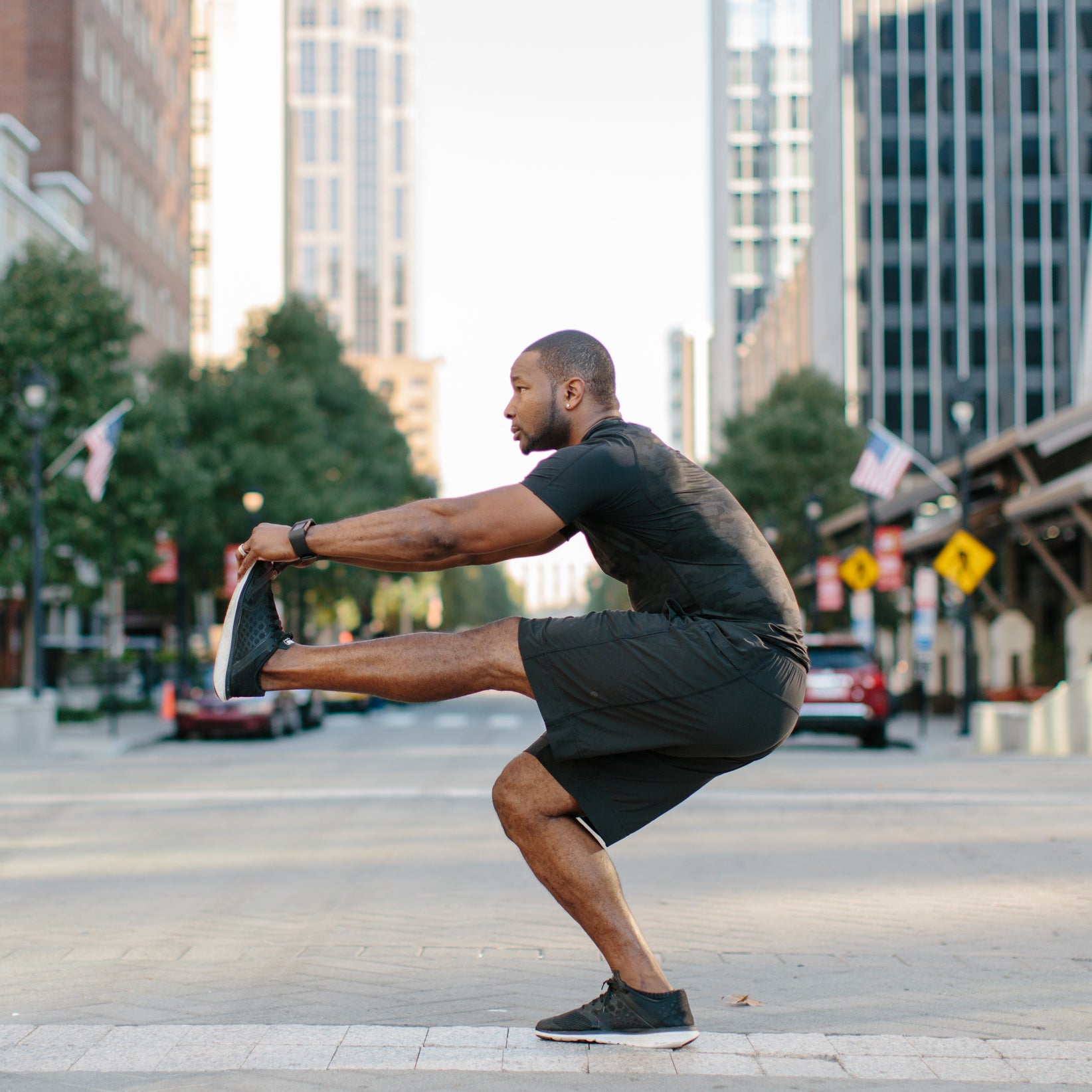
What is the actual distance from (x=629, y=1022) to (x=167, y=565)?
33.9 m

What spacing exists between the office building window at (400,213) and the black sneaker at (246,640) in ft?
621

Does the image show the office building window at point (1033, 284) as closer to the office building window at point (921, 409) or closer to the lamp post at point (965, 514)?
the office building window at point (921, 409)

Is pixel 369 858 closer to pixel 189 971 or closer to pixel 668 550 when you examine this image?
pixel 189 971

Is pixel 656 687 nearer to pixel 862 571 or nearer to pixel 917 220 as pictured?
pixel 862 571

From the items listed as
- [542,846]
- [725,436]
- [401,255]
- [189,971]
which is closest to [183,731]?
[189,971]

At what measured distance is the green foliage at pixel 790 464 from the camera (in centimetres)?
5353

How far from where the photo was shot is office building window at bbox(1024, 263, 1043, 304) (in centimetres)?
7900

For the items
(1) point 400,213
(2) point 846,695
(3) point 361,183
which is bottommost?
(2) point 846,695

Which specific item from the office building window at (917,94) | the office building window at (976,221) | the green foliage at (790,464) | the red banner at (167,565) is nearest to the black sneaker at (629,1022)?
the red banner at (167,565)

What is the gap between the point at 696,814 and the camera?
1218 centimetres

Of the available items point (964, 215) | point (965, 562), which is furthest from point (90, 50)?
point (964, 215)

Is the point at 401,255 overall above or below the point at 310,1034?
above

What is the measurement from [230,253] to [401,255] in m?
75.4

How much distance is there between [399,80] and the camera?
19638 cm
